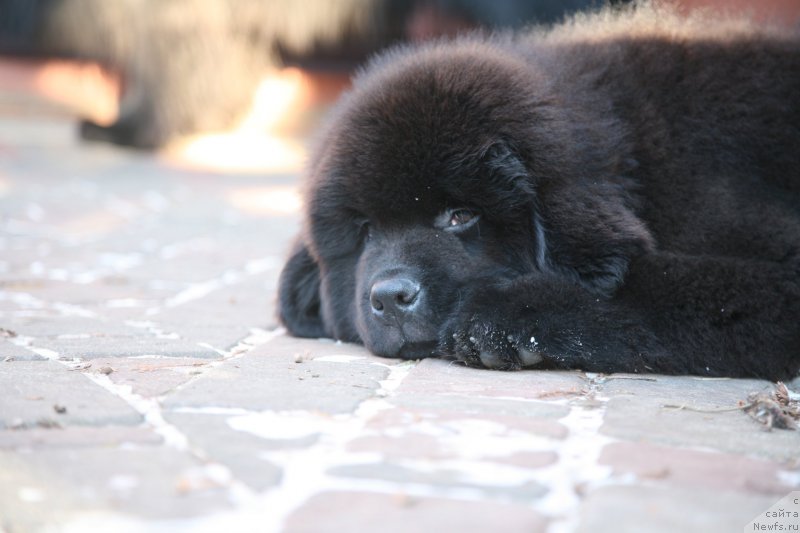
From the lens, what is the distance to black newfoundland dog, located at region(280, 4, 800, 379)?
2984mm

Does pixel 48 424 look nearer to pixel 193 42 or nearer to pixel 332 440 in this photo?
pixel 332 440

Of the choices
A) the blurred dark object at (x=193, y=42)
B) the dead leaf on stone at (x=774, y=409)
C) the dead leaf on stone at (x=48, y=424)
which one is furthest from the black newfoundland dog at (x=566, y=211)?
the blurred dark object at (x=193, y=42)

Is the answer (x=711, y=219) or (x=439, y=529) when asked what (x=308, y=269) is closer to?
(x=711, y=219)

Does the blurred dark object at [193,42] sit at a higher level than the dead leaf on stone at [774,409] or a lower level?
higher

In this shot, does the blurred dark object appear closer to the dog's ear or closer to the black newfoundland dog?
the dog's ear

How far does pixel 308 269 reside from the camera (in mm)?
3816

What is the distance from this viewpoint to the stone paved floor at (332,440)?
1.69 m

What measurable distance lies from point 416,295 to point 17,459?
4.60 ft

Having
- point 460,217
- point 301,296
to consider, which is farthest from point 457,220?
point 301,296

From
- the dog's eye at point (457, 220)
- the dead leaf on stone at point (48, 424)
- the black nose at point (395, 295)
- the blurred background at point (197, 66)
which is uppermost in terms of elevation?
the blurred background at point (197, 66)

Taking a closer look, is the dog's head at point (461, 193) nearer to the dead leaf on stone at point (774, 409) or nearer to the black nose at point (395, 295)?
the black nose at point (395, 295)

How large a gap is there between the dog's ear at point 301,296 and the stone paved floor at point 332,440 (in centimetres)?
12

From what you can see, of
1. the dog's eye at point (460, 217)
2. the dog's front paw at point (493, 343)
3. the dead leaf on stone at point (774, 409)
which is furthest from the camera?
the dog's eye at point (460, 217)

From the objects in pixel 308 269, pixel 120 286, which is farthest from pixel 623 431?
pixel 120 286
